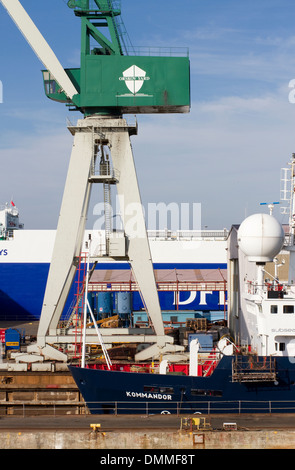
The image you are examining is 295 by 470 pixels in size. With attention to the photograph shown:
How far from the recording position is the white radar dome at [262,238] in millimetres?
26812

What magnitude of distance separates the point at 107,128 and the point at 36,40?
5.70 meters

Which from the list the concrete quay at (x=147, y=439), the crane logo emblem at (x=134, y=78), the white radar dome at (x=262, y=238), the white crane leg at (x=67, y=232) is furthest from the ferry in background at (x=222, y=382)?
the crane logo emblem at (x=134, y=78)

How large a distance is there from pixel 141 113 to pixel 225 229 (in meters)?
38.7

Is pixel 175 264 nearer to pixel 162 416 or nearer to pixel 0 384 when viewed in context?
pixel 0 384

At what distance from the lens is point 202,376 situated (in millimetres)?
24719

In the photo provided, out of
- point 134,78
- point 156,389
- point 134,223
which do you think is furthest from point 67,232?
point 156,389

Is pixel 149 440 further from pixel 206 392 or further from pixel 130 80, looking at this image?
pixel 130 80

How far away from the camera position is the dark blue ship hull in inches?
944

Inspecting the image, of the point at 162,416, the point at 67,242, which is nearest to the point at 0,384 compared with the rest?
the point at 67,242

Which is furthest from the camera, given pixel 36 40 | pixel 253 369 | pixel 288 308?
pixel 36 40

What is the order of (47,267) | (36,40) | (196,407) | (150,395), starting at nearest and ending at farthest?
(196,407) < (150,395) < (36,40) < (47,267)

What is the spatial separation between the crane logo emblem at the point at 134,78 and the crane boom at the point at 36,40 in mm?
3063

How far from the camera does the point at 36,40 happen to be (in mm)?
30047

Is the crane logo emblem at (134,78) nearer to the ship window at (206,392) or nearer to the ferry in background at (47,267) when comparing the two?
the ship window at (206,392)
